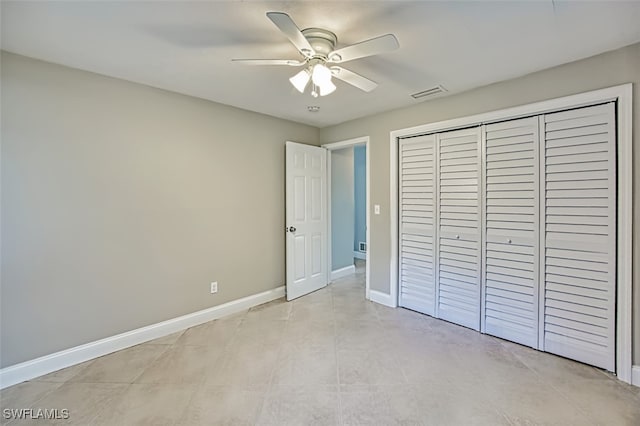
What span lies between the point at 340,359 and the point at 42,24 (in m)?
3.06

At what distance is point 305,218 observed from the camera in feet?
13.4

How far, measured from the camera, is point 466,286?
3.05m

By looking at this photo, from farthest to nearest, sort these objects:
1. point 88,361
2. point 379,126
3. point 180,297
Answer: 1. point 379,126
2. point 180,297
3. point 88,361

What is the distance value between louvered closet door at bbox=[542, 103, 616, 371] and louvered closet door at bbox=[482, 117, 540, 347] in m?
0.10

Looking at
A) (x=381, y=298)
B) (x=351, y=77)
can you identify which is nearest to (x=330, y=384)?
(x=381, y=298)

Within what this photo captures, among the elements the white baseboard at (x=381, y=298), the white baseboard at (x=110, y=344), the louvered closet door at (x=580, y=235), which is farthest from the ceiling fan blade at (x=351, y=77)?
the white baseboard at (x=110, y=344)

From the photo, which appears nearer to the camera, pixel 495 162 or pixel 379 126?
pixel 495 162

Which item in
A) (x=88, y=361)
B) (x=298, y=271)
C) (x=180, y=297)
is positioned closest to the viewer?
(x=88, y=361)

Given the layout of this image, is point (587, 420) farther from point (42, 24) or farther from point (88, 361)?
point (42, 24)

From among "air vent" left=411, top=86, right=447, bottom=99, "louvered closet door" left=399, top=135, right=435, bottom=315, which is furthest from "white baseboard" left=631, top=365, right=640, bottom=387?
"air vent" left=411, top=86, right=447, bottom=99

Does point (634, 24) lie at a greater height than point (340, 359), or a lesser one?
greater

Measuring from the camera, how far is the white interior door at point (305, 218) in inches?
153

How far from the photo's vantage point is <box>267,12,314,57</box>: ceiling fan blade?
4.52ft

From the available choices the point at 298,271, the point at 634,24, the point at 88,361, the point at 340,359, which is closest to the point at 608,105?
the point at 634,24
